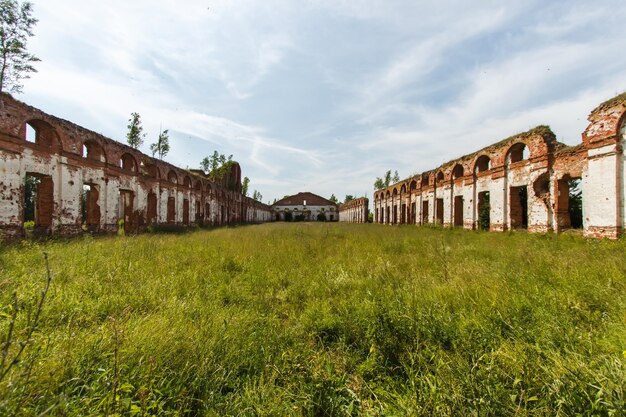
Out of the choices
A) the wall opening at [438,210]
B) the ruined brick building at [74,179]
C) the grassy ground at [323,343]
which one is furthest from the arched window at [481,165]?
the ruined brick building at [74,179]

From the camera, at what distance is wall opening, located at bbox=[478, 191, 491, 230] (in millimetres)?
15961

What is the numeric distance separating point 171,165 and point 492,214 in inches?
853

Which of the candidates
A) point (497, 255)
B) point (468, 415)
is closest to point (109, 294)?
point (468, 415)

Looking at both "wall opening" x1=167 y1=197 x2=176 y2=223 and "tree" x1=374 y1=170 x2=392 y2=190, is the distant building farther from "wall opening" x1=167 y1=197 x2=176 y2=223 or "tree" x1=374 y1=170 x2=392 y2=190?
"wall opening" x1=167 y1=197 x2=176 y2=223

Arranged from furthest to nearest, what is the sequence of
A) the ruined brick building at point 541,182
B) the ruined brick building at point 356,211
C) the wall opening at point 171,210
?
the ruined brick building at point 356,211, the wall opening at point 171,210, the ruined brick building at point 541,182

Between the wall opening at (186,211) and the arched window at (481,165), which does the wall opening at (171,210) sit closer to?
the wall opening at (186,211)

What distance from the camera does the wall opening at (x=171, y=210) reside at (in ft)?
65.0

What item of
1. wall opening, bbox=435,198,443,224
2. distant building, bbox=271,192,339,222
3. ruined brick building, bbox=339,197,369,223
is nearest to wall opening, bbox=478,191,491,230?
wall opening, bbox=435,198,443,224

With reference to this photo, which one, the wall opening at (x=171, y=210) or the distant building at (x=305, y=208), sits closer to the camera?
the wall opening at (x=171, y=210)

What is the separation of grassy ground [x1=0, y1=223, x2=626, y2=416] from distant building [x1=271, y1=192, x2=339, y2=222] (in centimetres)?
6352

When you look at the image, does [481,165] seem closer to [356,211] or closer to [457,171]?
[457,171]

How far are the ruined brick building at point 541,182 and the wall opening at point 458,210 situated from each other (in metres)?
0.07

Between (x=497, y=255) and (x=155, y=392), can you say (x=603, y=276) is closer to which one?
(x=497, y=255)

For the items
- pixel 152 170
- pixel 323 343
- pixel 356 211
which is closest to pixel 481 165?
pixel 323 343
